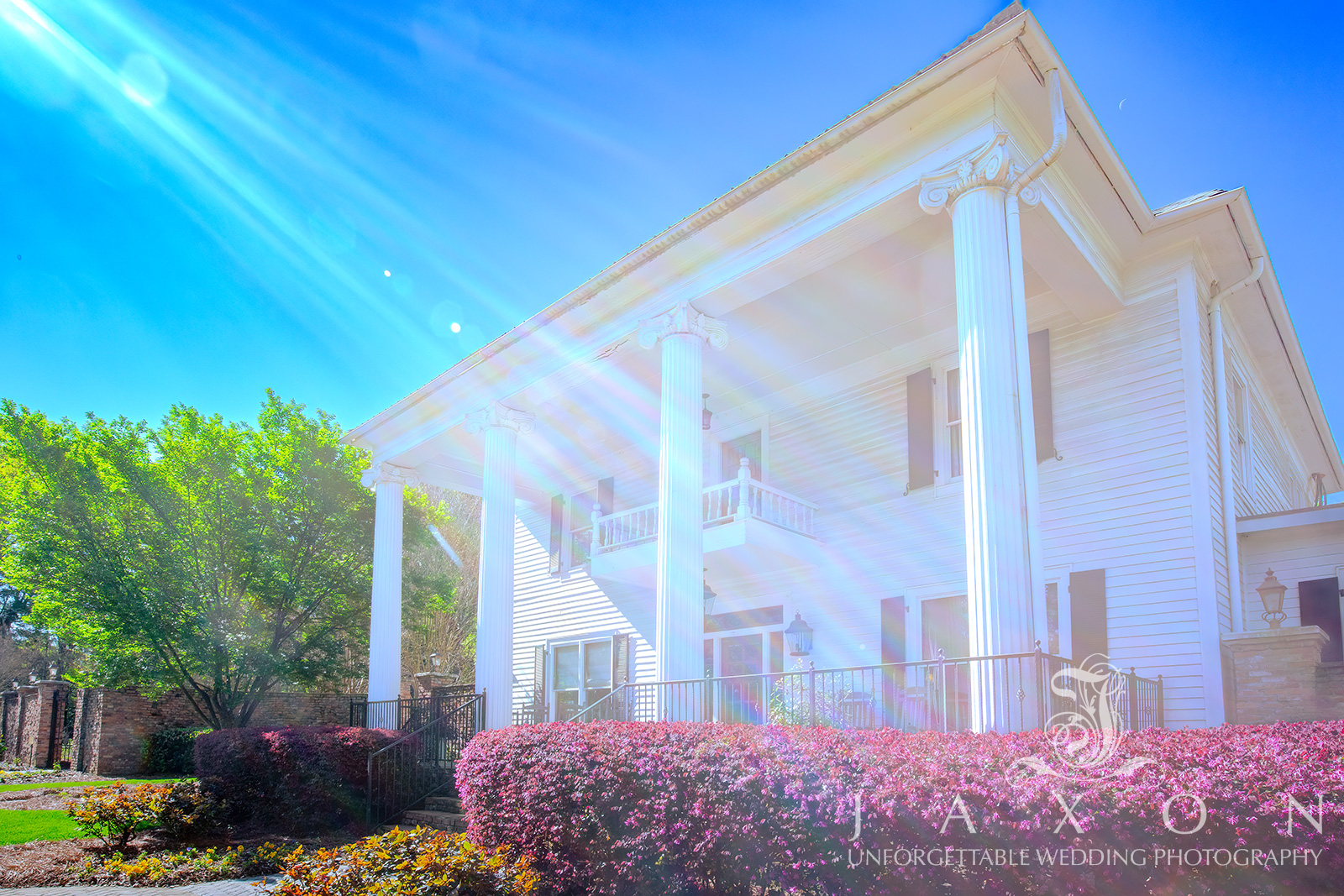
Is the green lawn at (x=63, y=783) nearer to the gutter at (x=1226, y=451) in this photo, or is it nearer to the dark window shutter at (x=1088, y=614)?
the dark window shutter at (x=1088, y=614)

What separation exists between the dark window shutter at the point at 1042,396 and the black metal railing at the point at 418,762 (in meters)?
8.85

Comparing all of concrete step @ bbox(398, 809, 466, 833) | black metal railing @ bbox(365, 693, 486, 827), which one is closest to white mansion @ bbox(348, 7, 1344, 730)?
black metal railing @ bbox(365, 693, 486, 827)

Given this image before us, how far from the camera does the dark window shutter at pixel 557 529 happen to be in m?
18.4

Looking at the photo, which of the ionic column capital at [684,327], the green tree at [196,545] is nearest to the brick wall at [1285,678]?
the ionic column capital at [684,327]

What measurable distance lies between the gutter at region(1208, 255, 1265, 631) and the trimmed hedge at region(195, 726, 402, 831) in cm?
1140

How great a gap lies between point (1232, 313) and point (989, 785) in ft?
33.5

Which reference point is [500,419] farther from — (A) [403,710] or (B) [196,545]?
Result: (B) [196,545]

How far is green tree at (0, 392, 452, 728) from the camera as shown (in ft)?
53.2

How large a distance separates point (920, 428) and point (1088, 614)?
10.9 feet

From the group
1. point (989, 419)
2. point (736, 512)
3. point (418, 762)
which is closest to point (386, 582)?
point (418, 762)

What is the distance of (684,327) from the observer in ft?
36.2

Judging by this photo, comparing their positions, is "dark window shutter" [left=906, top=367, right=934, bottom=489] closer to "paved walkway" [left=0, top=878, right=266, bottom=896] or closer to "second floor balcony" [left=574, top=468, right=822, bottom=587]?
"second floor balcony" [left=574, top=468, right=822, bottom=587]

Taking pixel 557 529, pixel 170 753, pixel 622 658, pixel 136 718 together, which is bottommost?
pixel 170 753

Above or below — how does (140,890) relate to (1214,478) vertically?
below
